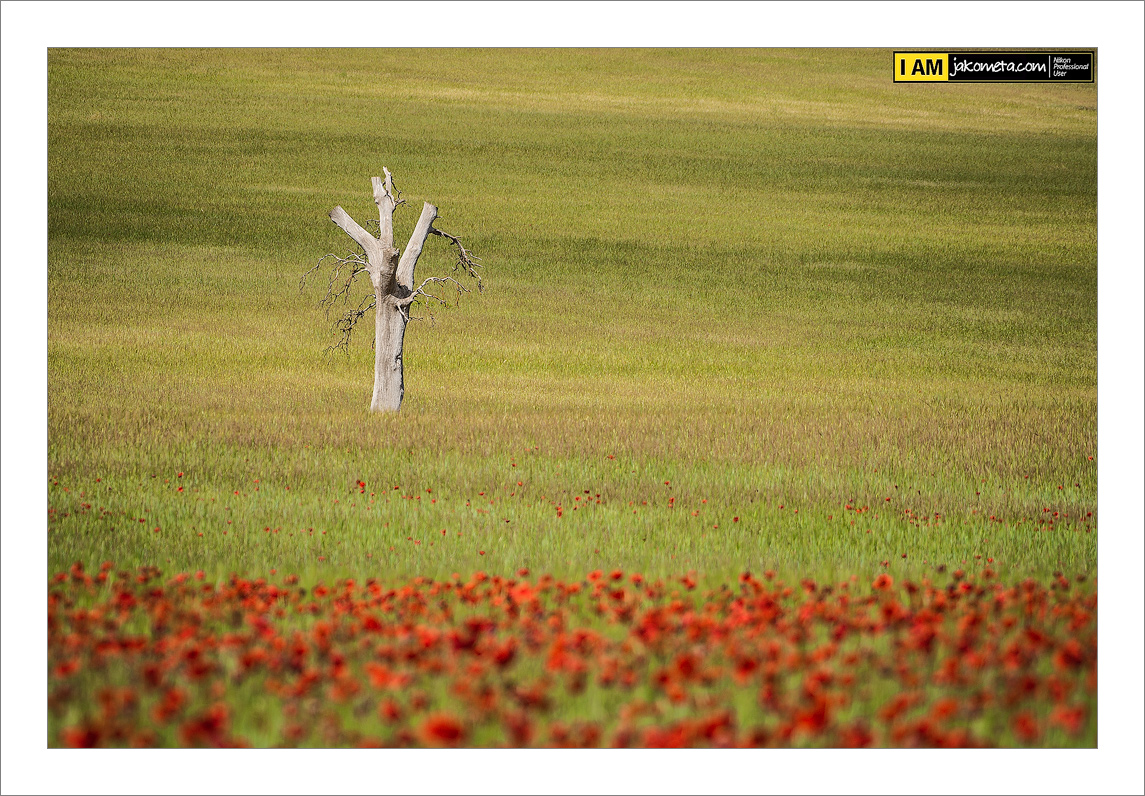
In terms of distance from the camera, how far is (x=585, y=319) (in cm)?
1688

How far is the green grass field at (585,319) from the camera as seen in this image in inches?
261

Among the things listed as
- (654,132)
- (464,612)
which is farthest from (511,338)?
(464,612)

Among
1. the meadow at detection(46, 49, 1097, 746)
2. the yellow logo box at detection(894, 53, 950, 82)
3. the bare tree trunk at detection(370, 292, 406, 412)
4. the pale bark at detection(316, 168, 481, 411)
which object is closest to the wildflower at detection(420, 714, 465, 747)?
the meadow at detection(46, 49, 1097, 746)

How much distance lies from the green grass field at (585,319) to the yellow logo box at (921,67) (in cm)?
89

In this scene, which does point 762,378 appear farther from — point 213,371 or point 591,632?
point 591,632

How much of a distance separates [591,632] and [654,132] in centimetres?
1844

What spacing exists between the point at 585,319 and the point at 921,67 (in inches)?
413

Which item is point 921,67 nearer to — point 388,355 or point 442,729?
point 442,729

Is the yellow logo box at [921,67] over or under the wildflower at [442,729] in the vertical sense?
over

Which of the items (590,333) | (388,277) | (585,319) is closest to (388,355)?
(388,277)

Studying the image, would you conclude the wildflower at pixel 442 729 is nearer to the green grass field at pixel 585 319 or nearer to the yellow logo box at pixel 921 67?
the green grass field at pixel 585 319

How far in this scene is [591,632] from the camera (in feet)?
11.7

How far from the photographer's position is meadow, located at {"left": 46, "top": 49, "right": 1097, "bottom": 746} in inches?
241

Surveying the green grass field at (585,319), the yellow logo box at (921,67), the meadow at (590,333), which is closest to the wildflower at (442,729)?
the meadow at (590,333)
